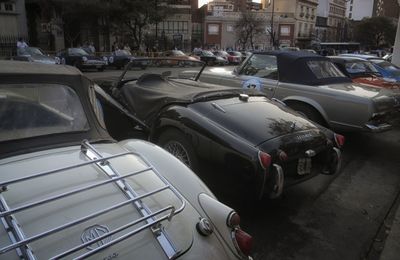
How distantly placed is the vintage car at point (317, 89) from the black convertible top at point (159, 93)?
2.17 metres

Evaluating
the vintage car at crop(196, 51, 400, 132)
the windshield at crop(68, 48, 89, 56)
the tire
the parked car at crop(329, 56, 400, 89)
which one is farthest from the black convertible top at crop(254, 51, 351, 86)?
the windshield at crop(68, 48, 89, 56)

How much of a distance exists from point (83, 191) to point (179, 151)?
2.39 m

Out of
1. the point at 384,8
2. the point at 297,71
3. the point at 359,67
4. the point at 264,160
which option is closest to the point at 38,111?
the point at 264,160

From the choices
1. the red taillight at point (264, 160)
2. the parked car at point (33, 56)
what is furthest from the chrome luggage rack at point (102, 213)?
the parked car at point (33, 56)

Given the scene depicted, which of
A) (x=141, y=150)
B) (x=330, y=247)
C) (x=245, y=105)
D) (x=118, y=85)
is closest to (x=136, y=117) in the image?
(x=118, y=85)

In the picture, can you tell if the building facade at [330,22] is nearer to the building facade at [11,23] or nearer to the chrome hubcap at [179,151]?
the building facade at [11,23]

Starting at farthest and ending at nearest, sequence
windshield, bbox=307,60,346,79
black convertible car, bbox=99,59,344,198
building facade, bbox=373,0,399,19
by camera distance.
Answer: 1. building facade, bbox=373,0,399,19
2. windshield, bbox=307,60,346,79
3. black convertible car, bbox=99,59,344,198

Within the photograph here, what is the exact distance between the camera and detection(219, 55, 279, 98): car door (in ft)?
24.7

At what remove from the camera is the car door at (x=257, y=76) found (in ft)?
24.7

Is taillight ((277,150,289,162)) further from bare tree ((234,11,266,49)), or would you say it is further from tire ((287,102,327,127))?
bare tree ((234,11,266,49))

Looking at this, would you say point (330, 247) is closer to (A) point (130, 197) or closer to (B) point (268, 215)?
(B) point (268, 215)

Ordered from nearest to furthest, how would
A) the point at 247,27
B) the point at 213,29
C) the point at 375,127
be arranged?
the point at 375,127 → the point at 247,27 → the point at 213,29

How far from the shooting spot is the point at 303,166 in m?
4.23

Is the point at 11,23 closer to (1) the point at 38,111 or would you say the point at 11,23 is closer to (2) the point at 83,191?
(1) the point at 38,111
